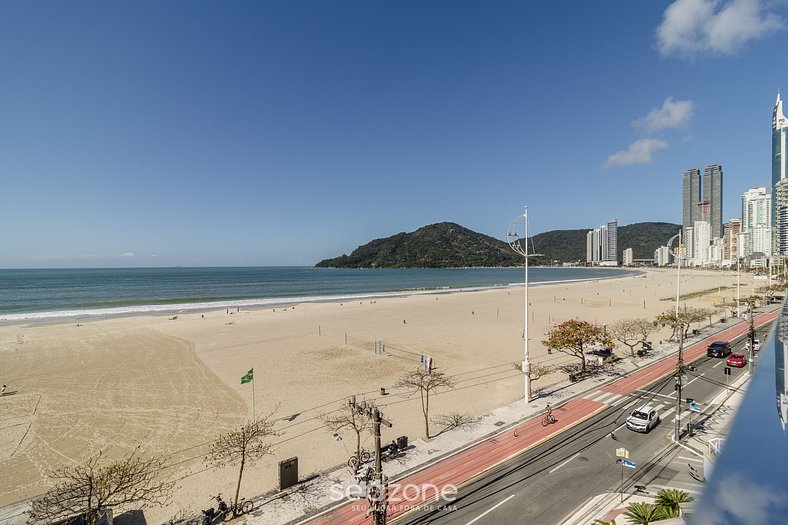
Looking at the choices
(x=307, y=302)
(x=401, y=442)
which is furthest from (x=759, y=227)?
(x=401, y=442)

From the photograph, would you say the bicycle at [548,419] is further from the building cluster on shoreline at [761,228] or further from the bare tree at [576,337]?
the building cluster on shoreline at [761,228]

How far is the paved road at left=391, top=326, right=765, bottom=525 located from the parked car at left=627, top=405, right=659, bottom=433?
0.33 m

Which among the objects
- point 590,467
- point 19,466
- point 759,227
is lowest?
point 19,466

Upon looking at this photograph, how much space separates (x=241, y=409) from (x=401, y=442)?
11832 mm

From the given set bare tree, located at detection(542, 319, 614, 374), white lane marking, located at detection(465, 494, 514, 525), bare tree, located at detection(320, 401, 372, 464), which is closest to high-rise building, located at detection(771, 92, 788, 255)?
bare tree, located at detection(542, 319, 614, 374)

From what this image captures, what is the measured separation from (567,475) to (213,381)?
25.3 metres

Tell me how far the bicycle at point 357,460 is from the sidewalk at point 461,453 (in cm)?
36

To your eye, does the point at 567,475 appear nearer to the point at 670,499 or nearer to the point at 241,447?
the point at 670,499

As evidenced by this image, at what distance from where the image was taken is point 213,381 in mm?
28234

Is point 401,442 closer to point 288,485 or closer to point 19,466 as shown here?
point 288,485

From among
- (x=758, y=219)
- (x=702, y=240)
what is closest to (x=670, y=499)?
(x=758, y=219)

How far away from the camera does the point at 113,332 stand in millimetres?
46469

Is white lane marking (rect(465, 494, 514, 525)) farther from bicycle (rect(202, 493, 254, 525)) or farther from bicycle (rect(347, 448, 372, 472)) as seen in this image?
bicycle (rect(202, 493, 254, 525))

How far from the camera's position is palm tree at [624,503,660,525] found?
10695mm
